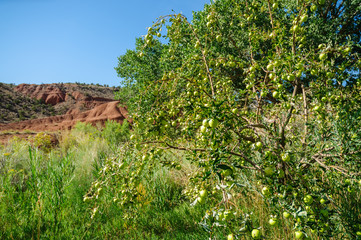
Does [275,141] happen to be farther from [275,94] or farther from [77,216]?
[77,216]

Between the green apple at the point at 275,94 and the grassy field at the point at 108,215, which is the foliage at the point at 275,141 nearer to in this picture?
the green apple at the point at 275,94

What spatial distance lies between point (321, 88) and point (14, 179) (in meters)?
6.36

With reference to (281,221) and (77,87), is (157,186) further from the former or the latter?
(77,87)

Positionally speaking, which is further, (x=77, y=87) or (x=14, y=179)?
(x=77, y=87)

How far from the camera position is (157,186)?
3506 mm

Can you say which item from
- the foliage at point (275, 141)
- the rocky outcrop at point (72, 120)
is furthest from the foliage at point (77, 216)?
the rocky outcrop at point (72, 120)

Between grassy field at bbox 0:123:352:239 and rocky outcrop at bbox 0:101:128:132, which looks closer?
grassy field at bbox 0:123:352:239

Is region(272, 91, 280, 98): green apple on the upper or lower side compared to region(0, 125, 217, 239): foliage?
upper

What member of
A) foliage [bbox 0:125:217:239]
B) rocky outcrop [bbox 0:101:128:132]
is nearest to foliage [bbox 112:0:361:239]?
foliage [bbox 0:125:217:239]

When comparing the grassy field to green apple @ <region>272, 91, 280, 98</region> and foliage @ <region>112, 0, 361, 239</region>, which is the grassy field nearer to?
foliage @ <region>112, 0, 361, 239</region>

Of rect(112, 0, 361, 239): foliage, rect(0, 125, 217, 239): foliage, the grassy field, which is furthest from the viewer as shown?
rect(0, 125, 217, 239): foliage

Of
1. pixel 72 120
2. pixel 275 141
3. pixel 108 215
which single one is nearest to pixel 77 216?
pixel 108 215

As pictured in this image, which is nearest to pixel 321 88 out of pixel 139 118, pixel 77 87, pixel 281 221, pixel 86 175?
pixel 281 221

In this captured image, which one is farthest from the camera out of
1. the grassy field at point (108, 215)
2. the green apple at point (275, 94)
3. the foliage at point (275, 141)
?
the grassy field at point (108, 215)
